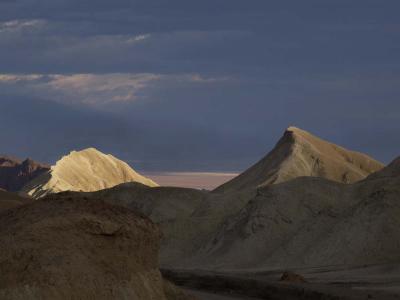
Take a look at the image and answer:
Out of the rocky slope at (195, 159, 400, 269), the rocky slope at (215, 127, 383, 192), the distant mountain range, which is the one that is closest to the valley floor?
the rocky slope at (195, 159, 400, 269)

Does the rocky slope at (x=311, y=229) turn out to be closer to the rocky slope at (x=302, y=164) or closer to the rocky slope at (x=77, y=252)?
the rocky slope at (x=77, y=252)

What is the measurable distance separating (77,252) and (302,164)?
374ft

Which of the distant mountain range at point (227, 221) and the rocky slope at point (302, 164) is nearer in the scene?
the distant mountain range at point (227, 221)

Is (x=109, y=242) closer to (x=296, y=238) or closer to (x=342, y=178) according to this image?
(x=296, y=238)

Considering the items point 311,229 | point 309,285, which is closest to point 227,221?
point 311,229

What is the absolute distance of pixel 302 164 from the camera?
13450cm

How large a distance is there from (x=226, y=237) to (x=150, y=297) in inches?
2221

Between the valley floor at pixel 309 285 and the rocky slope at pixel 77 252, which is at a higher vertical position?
the rocky slope at pixel 77 252

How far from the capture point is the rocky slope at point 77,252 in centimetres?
2069

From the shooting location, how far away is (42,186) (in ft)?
586

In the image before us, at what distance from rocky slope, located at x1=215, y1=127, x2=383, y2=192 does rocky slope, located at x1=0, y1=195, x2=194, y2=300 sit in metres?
103

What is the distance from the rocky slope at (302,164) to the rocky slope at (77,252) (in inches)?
4049

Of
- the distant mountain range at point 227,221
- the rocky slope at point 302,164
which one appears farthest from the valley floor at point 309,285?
the rocky slope at point 302,164

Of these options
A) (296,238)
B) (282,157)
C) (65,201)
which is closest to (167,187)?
(282,157)
